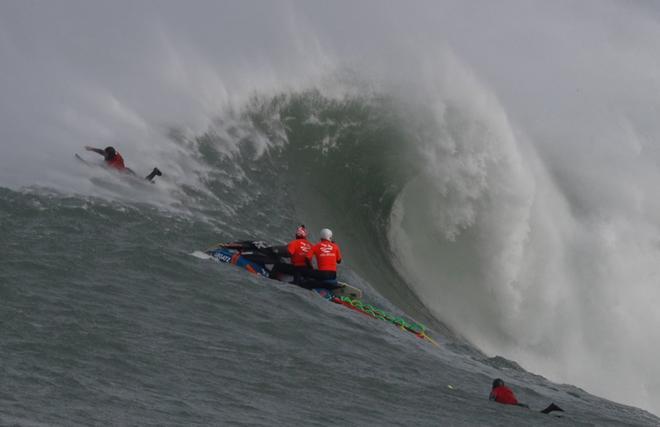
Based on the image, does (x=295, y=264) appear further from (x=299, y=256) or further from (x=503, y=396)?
(x=503, y=396)

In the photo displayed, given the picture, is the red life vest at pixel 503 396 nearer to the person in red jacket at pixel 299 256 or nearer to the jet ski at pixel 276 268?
the jet ski at pixel 276 268

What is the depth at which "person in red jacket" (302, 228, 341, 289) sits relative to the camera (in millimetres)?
18938

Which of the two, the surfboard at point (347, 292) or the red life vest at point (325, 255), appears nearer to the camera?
the surfboard at point (347, 292)

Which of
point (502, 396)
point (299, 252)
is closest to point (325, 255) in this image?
point (299, 252)

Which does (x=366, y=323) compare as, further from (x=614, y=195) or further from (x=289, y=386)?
(x=614, y=195)

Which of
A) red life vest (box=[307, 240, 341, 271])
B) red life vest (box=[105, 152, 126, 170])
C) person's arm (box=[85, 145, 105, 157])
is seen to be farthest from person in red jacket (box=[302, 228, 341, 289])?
person's arm (box=[85, 145, 105, 157])

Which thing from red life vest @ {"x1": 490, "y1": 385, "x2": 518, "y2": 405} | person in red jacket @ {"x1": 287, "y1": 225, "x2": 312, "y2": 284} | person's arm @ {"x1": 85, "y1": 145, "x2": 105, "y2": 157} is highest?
person's arm @ {"x1": 85, "y1": 145, "x2": 105, "y2": 157}

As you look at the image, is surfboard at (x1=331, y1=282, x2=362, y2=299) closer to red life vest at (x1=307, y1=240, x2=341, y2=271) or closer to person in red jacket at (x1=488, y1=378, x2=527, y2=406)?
red life vest at (x1=307, y1=240, x2=341, y2=271)

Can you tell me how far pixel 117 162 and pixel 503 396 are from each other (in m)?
10.6

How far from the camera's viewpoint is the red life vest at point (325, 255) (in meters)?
19.3

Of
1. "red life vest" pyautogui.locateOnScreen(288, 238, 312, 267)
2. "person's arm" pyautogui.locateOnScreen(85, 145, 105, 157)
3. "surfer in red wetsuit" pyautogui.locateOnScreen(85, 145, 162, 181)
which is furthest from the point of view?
"person's arm" pyautogui.locateOnScreen(85, 145, 105, 157)

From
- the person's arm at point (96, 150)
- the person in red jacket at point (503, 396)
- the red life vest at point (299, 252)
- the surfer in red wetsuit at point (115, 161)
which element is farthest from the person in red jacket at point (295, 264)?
the person's arm at point (96, 150)

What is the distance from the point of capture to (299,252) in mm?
19156

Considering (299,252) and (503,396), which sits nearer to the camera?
(503,396)
